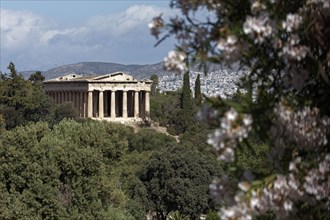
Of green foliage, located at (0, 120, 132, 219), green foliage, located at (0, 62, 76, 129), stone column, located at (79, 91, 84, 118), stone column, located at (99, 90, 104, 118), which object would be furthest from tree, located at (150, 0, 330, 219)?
stone column, located at (79, 91, 84, 118)

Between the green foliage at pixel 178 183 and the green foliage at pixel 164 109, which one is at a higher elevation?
the green foliage at pixel 164 109

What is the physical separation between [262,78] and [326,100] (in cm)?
54

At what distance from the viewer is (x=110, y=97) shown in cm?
9531

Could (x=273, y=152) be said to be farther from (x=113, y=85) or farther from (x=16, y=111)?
(x=113, y=85)

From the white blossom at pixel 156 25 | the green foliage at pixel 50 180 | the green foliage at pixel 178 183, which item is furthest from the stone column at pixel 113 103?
the white blossom at pixel 156 25

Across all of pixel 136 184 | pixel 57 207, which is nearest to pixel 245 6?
pixel 57 207

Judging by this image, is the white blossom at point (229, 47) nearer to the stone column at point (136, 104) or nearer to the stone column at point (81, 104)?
the stone column at point (136, 104)

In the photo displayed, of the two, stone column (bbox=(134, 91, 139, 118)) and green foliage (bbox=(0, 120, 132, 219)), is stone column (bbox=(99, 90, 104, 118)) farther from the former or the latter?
green foliage (bbox=(0, 120, 132, 219))

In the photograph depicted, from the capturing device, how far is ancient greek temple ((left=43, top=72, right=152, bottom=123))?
9350cm

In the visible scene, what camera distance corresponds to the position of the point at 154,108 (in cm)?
9606

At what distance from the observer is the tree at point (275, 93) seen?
17.6ft

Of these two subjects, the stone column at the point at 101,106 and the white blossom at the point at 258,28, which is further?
the stone column at the point at 101,106

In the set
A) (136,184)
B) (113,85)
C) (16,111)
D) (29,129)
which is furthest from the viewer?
(113,85)

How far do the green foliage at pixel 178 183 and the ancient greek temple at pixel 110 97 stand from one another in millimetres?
47928
